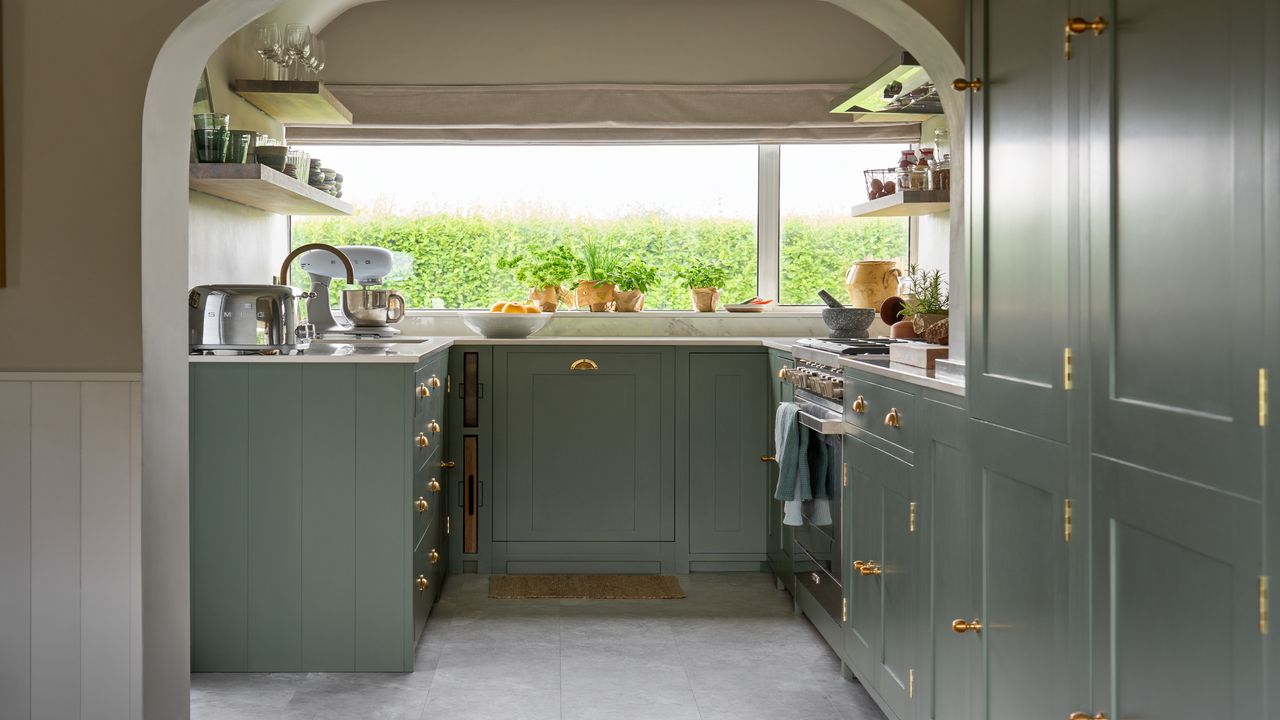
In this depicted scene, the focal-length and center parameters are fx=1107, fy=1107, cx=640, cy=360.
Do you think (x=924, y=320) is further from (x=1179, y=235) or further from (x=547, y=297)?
(x=547, y=297)

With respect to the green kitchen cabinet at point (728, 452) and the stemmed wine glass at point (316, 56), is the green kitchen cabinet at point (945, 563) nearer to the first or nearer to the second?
the green kitchen cabinet at point (728, 452)

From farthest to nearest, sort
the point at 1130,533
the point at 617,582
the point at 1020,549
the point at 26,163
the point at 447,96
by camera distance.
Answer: the point at 447,96, the point at 617,582, the point at 26,163, the point at 1020,549, the point at 1130,533

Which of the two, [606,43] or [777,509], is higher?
[606,43]

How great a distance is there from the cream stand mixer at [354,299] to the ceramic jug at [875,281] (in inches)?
73.6

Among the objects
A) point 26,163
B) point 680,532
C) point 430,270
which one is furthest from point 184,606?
point 430,270

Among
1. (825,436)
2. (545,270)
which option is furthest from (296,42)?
(825,436)

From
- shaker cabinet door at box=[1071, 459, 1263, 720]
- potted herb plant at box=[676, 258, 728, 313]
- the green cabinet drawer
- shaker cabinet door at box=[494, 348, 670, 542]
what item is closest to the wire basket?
potted herb plant at box=[676, 258, 728, 313]

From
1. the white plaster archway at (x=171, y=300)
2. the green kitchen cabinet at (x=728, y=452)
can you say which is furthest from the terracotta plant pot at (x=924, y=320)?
the green kitchen cabinet at (x=728, y=452)

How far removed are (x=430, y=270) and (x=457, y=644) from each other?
2000mm

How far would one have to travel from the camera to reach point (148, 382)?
7.31 ft

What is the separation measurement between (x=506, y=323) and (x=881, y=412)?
213cm

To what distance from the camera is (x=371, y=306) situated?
4262 mm

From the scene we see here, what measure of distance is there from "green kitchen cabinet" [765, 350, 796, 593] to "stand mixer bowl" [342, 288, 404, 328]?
4.87ft

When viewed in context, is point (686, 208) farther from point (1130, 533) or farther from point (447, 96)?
point (1130, 533)
